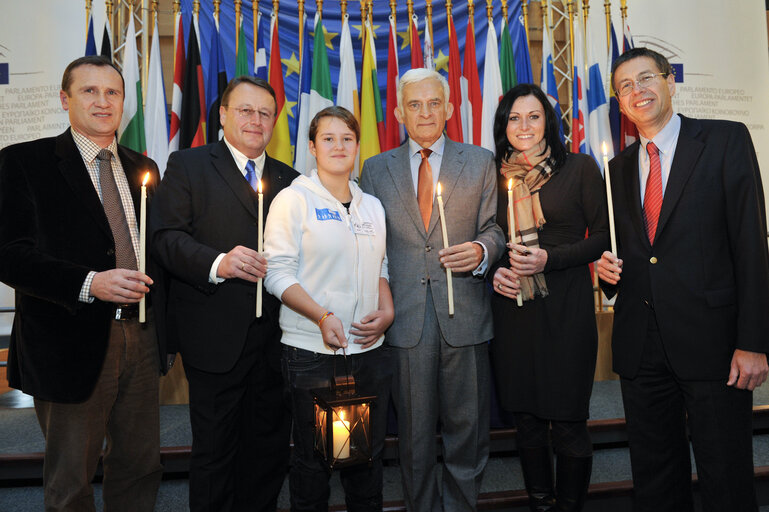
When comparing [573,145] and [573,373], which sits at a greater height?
[573,145]

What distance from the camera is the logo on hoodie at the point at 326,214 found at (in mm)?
1825

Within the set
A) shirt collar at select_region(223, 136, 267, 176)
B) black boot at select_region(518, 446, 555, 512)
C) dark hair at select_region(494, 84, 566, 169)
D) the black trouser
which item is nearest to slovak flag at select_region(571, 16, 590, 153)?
dark hair at select_region(494, 84, 566, 169)

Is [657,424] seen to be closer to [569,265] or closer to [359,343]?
[569,265]

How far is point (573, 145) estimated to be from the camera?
14.0ft

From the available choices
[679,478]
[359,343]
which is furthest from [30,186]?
[679,478]

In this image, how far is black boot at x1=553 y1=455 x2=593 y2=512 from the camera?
195 cm

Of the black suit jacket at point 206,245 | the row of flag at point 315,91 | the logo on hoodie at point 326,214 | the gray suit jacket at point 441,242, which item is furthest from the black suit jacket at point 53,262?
the row of flag at point 315,91

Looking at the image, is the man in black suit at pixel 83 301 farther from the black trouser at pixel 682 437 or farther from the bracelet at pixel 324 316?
the black trouser at pixel 682 437

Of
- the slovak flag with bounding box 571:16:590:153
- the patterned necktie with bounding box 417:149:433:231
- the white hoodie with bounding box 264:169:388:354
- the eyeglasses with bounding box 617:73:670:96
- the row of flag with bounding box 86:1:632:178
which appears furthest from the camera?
the slovak flag with bounding box 571:16:590:153

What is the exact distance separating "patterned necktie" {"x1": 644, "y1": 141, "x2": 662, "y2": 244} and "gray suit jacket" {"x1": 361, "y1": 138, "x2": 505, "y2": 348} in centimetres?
54

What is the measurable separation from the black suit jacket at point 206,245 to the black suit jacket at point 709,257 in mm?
1453

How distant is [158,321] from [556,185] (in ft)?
5.49

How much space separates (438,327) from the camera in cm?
204

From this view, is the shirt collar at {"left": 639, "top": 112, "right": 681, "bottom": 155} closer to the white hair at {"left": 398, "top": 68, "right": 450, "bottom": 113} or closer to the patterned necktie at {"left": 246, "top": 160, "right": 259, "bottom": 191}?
the white hair at {"left": 398, "top": 68, "right": 450, "bottom": 113}
